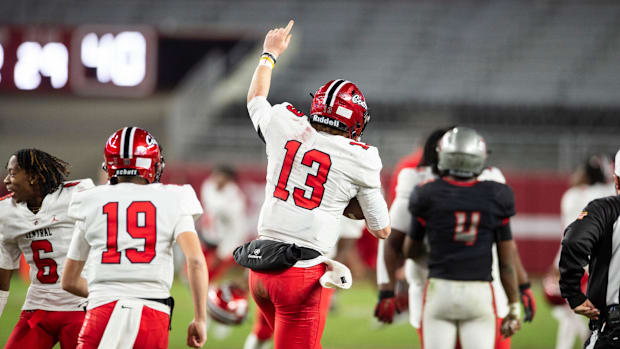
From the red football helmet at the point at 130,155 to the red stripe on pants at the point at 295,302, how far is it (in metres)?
0.78

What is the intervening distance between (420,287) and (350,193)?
1270mm

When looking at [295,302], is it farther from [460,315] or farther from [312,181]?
[460,315]

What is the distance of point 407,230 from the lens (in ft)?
15.8

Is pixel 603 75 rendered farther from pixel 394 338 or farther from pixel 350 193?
pixel 350 193

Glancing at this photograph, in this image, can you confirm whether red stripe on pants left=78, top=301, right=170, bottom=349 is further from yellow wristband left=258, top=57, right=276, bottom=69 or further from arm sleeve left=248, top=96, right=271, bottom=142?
yellow wristband left=258, top=57, right=276, bottom=69

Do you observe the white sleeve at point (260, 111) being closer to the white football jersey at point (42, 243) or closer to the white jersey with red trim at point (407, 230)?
the white football jersey at point (42, 243)

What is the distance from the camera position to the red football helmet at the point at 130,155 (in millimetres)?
3643

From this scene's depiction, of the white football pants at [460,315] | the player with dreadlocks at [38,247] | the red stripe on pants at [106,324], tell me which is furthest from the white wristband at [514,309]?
the player with dreadlocks at [38,247]

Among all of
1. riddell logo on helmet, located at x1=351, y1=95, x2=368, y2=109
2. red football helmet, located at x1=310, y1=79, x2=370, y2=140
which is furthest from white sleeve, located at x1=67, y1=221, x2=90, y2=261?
riddell logo on helmet, located at x1=351, y1=95, x2=368, y2=109

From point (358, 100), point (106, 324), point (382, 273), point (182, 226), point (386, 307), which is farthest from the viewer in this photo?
point (382, 273)

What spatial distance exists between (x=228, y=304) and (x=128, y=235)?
11.1 ft

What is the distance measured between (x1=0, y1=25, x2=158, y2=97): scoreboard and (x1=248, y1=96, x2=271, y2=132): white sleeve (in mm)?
12058

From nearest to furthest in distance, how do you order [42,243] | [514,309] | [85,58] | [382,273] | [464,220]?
1. [42,243]
2. [464,220]
3. [514,309]
4. [382,273]
5. [85,58]

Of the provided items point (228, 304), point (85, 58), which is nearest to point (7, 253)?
point (228, 304)
